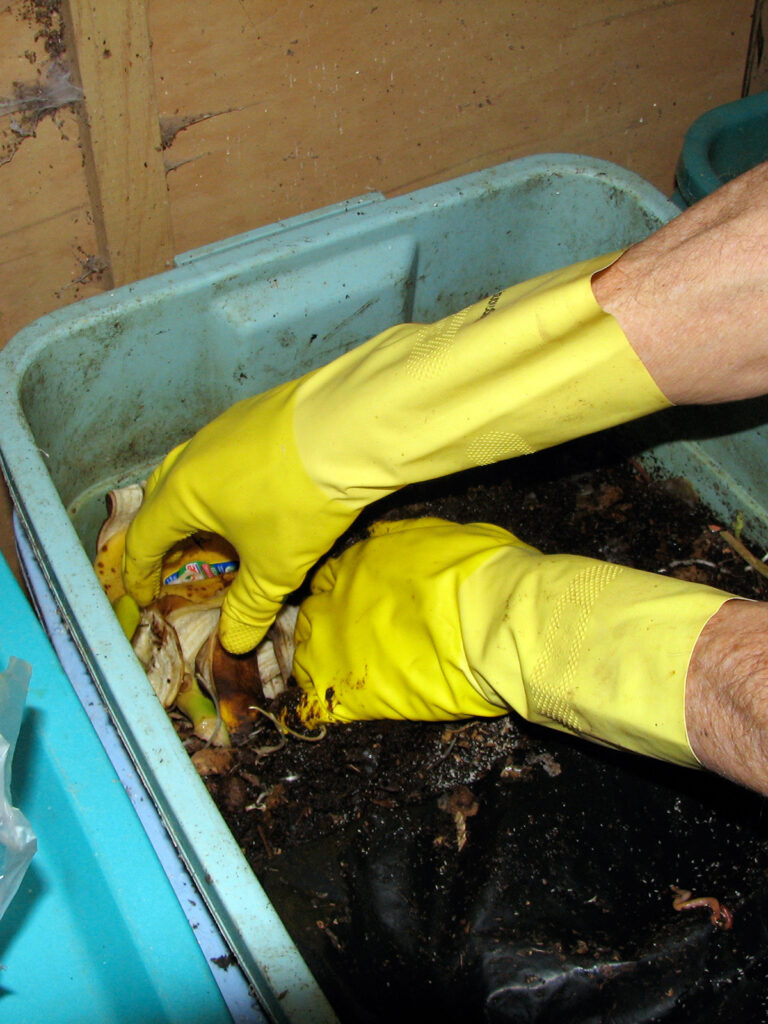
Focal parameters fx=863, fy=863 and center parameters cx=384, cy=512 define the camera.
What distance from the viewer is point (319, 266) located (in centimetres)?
100

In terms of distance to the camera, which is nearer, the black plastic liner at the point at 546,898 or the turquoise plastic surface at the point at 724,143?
the black plastic liner at the point at 546,898

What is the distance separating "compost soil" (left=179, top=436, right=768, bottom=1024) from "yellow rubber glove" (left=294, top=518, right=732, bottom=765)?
101 mm

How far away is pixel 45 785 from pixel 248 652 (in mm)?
284

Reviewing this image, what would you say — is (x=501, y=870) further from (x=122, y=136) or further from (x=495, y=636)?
(x=122, y=136)

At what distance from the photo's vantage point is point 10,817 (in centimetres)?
65

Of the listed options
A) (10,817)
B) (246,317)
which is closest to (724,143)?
(246,317)

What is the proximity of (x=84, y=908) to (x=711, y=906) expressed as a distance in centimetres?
60

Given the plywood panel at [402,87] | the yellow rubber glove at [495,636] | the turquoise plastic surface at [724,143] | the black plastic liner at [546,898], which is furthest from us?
the turquoise plastic surface at [724,143]

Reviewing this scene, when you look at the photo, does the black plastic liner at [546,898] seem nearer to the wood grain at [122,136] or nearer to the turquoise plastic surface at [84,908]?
the turquoise plastic surface at [84,908]

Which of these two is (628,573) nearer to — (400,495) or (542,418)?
(542,418)

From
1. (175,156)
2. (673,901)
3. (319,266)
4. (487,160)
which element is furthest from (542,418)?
(487,160)

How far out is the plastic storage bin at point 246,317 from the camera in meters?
0.84

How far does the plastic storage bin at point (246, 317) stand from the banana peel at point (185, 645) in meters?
0.07

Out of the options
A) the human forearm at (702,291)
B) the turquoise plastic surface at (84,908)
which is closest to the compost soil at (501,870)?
the turquoise plastic surface at (84,908)
